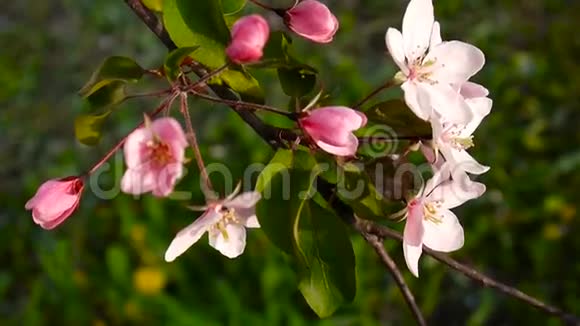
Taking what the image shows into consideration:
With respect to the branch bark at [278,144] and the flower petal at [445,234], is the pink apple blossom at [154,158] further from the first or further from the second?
the flower petal at [445,234]

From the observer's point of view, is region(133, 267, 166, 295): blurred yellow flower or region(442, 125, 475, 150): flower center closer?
region(442, 125, 475, 150): flower center

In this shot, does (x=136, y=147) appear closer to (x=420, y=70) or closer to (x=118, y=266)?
(x=420, y=70)

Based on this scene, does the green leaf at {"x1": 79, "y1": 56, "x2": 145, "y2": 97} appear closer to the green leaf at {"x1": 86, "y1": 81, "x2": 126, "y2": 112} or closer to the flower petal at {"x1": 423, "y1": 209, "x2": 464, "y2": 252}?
the green leaf at {"x1": 86, "y1": 81, "x2": 126, "y2": 112}

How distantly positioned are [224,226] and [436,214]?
0.72ft

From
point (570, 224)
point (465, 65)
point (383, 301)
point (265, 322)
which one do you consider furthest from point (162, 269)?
point (465, 65)

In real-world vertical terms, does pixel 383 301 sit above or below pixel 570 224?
above

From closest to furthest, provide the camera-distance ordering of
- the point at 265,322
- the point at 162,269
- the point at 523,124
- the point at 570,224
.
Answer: the point at 265,322 < the point at 162,269 < the point at 570,224 < the point at 523,124

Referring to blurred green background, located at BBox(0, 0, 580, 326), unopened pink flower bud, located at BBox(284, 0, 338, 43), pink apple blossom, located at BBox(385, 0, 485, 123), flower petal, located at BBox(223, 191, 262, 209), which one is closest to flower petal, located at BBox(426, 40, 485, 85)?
pink apple blossom, located at BBox(385, 0, 485, 123)

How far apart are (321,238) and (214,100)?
19 centimetres

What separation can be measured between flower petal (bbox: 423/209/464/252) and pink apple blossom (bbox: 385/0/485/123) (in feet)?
0.49

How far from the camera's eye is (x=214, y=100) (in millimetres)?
864

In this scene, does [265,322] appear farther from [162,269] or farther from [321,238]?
[321,238]

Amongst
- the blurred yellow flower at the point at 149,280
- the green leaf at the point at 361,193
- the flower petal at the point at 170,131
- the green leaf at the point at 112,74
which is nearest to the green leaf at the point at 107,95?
the green leaf at the point at 112,74

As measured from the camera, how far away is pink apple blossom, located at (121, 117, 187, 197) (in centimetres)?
80
